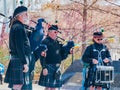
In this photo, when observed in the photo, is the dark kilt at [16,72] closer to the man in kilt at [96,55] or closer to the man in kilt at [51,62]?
the man in kilt at [51,62]

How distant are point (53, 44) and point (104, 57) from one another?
0.97 metres

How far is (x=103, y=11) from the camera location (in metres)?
12.6

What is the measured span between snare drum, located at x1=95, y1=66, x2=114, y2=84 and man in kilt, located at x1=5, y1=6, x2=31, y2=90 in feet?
5.41

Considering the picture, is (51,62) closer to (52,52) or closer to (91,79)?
(52,52)

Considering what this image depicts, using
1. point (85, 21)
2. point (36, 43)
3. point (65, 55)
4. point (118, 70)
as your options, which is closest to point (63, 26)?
point (85, 21)

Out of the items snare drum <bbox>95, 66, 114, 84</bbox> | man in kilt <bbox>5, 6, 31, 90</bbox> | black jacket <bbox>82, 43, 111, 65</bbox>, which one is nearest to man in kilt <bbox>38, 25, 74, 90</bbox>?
black jacket <bbox>82, 43, 111, 65</bbox>

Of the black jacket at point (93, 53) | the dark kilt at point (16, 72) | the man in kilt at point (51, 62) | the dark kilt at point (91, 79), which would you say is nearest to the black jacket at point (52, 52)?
the man in kilt at point (51, 62)

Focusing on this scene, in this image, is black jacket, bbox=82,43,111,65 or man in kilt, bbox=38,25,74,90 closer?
man in kilt, bbox=38,25,74,90

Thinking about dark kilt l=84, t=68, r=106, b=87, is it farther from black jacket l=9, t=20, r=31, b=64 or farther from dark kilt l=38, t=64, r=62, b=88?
black jacket l=9, t=20, r=31, b=64

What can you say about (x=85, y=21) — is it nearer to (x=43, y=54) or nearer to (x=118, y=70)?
(x=118, y=70)

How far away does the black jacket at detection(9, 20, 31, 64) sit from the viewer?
230 inches

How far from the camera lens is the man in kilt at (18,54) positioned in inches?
230

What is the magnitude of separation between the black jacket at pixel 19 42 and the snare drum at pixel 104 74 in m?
1.68

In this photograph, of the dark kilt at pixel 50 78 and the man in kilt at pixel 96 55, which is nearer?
the dark kilt at pixel 50 78
